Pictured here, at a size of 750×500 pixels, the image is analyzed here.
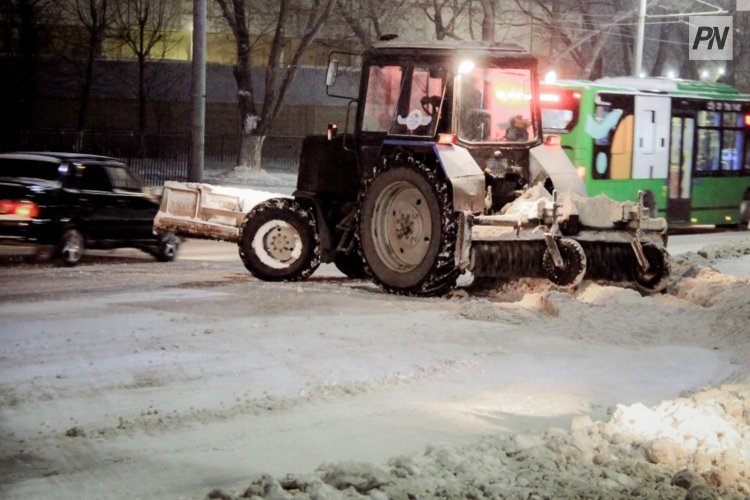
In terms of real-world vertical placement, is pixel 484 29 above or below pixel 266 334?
above

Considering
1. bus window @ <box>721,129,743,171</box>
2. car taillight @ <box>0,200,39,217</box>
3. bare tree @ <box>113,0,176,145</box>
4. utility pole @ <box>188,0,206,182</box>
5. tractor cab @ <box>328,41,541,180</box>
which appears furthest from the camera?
bare tree @ <box>113,0,176,145</box>

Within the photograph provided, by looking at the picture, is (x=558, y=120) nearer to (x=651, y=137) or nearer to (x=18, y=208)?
(x=651, y=137)

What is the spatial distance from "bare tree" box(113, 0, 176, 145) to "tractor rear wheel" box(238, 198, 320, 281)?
3467cm

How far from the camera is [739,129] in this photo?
29.3 metres

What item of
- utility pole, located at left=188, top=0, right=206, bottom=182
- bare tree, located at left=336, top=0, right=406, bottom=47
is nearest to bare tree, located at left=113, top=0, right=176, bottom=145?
bare tree, located at left=336, top=0, right=406, bottom=47

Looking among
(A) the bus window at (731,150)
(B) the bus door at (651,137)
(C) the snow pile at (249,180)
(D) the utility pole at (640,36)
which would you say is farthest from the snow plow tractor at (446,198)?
(D) the utility pole at (640,36)

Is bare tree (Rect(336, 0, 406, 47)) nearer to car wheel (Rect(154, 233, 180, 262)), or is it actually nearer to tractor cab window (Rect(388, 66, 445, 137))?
car wheel (Rect(154, 233, 180, 262))

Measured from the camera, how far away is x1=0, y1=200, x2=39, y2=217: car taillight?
53.1 ft

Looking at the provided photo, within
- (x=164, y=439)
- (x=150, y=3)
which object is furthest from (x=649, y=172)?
(x=150, y=3)

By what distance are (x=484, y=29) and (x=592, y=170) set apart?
16596 mm

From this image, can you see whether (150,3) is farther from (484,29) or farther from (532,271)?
(532,271)

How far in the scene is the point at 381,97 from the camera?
1460 cm

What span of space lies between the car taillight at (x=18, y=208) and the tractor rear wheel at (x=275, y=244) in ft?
10.1

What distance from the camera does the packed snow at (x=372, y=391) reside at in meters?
6.64
